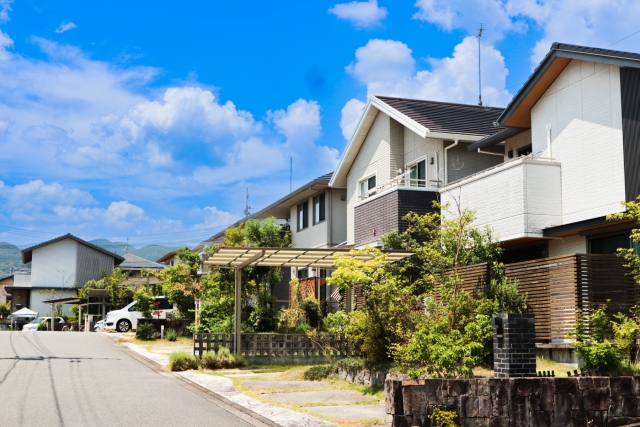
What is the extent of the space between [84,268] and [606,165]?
63.6 metres

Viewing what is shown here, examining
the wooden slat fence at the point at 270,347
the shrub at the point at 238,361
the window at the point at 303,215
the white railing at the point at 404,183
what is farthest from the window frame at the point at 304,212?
the shrub at the point at 238,361

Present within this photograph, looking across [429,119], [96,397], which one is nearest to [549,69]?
[429,119]

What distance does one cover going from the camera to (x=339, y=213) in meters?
31.4

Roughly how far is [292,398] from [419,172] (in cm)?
1240

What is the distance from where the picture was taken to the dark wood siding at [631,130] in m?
15.6

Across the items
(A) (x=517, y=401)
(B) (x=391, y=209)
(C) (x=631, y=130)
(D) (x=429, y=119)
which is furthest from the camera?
(D) (x=429, y=119)

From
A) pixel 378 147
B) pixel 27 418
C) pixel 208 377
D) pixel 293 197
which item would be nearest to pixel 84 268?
pixel 293 197

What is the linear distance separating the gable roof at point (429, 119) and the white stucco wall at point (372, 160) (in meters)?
0.32

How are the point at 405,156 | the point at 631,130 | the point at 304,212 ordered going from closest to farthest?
the point at 631,130 → the point at 405,156 → the point at 304,212

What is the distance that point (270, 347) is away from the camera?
69.9 ft

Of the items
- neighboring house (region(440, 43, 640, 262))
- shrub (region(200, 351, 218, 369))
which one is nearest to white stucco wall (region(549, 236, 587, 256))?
neighboring house (region(440, 43, 640, 262))

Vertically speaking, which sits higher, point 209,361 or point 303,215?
point 303,215

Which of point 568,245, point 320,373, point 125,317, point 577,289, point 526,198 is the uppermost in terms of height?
point 526,198

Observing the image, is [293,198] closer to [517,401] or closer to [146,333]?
[146,333]
